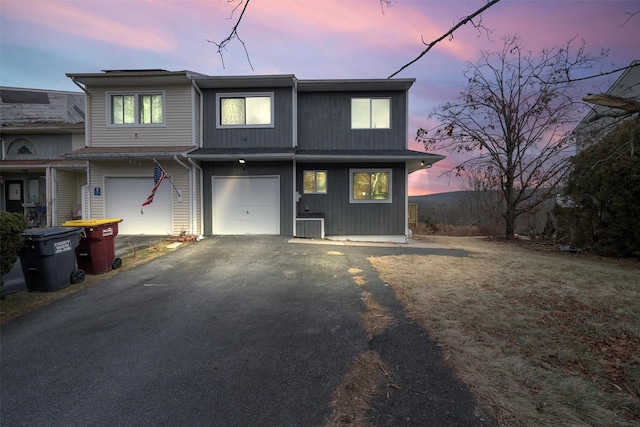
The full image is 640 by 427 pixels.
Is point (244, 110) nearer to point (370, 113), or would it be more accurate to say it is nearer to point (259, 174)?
point (259, 174)

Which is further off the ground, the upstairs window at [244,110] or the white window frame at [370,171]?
the upstairs window at [244,110]

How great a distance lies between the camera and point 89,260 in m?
6.04

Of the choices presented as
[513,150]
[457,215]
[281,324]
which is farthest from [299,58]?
[457,215]

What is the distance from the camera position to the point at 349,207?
11.6 metres

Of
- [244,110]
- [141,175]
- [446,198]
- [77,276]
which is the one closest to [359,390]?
[77,276]

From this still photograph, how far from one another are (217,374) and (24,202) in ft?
64.0

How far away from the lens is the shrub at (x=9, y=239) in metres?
4.25

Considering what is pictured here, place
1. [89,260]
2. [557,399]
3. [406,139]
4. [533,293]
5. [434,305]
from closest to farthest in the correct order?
[557,399], [434,305], [533,293], [89,260], [406,139]

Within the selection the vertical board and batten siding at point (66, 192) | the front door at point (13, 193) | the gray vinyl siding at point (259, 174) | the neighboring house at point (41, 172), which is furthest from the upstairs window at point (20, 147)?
the gray vinyl siding at point (259, 174)

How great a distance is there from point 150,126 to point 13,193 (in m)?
11.5

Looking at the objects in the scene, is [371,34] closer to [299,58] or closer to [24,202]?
[299,58]

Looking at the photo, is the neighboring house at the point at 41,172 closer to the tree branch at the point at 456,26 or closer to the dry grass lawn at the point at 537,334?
the dry grass lawn at the point at 537,334

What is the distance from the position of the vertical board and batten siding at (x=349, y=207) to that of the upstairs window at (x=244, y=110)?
2.28m

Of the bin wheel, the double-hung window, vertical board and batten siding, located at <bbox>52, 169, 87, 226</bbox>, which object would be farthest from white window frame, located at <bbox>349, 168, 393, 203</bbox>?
vertical board and batten siding, located at <bbox>52, 169, 87, 226</bbox>
